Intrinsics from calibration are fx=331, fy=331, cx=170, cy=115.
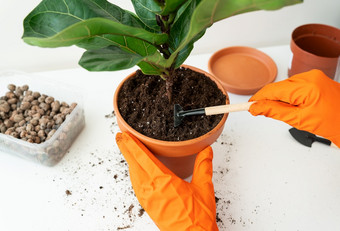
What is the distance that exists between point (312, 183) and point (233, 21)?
2.05ft

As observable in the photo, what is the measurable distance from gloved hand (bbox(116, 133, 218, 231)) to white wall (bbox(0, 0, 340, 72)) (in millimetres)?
555

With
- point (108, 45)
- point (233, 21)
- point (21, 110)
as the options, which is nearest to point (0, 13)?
point (21, 110)

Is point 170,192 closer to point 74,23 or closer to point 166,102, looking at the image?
point 166,102

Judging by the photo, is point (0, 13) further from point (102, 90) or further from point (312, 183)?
point (312, 183)

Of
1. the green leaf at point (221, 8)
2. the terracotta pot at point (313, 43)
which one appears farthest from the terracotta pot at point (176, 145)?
the terracotta pot at point (313, 43)

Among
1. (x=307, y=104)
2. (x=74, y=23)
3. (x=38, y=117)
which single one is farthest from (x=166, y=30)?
(x=38, y=117)

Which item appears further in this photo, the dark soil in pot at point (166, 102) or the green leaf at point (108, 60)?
the dark soil in pot at point (166, 102)

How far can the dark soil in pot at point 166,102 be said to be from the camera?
746 mm

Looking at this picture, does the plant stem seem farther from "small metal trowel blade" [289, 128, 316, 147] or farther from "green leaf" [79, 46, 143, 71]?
"small metal trowel blade" [289, 128, 316, 147]

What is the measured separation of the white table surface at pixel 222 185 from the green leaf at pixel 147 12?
15.7 inches

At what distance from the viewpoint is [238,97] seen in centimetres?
107

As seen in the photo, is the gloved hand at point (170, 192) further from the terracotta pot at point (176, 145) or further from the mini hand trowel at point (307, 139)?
the mini hand trowel at point (307, 139)

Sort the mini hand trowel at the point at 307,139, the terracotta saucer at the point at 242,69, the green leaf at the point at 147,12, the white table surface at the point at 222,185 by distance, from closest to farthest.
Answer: the green leaf at the point at 147,12, the white table surface at the point at 222,185, the mini hand trowel at the point at 307,139, the terracotta saucer at the point at 242,69

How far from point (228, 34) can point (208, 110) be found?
583 mm
